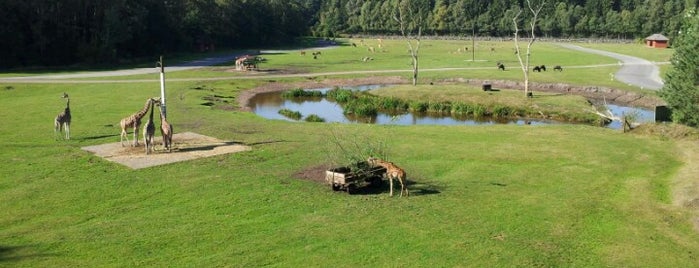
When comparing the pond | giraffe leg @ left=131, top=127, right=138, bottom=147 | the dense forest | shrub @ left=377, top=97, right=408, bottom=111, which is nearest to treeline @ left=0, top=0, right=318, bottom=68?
the dense forest

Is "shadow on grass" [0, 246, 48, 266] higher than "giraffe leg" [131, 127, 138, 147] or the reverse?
the reverse

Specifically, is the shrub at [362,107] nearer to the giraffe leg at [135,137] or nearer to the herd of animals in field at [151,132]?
the herd of animals in field at [151,132]

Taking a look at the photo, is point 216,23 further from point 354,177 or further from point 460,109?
point 354,177

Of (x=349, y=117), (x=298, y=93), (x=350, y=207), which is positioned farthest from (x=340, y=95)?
(x=350, y=207)

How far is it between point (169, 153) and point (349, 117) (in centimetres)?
2199

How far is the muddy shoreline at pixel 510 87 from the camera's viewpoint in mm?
55278

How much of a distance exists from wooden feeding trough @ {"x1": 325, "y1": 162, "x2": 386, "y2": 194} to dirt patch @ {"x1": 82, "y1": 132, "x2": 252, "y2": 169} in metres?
7.78

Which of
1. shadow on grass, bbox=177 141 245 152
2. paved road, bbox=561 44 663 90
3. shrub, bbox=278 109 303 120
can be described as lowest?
shadow on grass, bbox=177 141 245 152

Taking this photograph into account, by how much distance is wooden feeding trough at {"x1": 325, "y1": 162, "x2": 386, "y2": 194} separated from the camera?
75.2 ft

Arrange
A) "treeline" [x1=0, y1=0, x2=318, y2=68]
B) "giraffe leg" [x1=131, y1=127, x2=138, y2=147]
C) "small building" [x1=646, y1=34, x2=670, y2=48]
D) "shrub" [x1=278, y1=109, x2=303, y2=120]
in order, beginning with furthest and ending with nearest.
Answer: "small building" [x1=646, y1=34, x2=670, y2=48] < "treeline" [x1=0, y1=0, x2=318, y2=68] < "shrub" [x1=278, y1=109, x2=303, y2=120] < "giraffe leg" [x1=131, y1=127, x2=138, y2=147]

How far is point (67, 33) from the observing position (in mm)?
83562

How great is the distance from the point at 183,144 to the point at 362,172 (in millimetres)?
11900

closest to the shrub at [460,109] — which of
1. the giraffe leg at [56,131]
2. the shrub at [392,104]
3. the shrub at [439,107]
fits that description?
the shrub at [439,107]

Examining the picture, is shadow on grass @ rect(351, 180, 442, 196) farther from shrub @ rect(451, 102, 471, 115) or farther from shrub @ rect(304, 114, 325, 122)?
shrub @ rect(451, 102, 471, 115)
